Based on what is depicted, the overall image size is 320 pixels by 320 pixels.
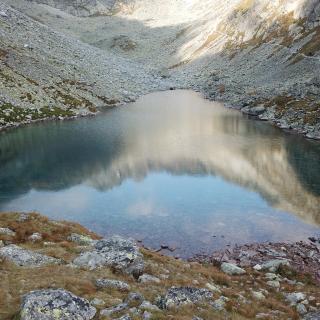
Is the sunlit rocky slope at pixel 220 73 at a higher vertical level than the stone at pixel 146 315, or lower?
higher

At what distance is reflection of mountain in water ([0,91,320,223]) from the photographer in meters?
53.1

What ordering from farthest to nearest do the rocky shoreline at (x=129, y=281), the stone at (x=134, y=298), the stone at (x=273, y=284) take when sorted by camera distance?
the stone at (x=273, y=284)
the stone at (x=134, y=298)
the rocky shoreline at (x=129, y=281)

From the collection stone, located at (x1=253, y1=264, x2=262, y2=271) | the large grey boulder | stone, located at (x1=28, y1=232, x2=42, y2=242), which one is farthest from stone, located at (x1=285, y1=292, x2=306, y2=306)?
stone, located at (x1=28, y1=232, x2=42, y2=242)

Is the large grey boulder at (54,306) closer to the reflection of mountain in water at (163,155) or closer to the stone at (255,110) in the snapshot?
the reflection of mountain in water at (163,155)

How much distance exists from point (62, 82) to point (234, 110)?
43.8 meters

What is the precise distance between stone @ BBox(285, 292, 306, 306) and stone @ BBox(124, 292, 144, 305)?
9451 millimetres

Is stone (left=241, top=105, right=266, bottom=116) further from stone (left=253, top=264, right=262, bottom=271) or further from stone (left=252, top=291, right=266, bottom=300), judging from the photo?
stone (left=252, top=291, right=266, bottom=300)

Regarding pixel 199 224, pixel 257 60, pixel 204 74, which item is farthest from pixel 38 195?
pixel 204 74

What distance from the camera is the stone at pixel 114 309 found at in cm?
1702

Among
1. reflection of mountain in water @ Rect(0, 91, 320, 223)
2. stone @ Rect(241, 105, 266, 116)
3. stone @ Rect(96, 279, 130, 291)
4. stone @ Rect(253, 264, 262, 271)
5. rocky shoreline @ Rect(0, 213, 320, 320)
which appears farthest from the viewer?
stone @ Rect(241, 105, 266, 116)

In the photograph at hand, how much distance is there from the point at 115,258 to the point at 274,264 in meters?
13.0

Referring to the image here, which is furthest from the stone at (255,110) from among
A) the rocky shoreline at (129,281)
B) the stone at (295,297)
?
the stone at (295,297)

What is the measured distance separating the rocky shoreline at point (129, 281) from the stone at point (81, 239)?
69 millimetres

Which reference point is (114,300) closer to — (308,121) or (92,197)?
(92,197)
